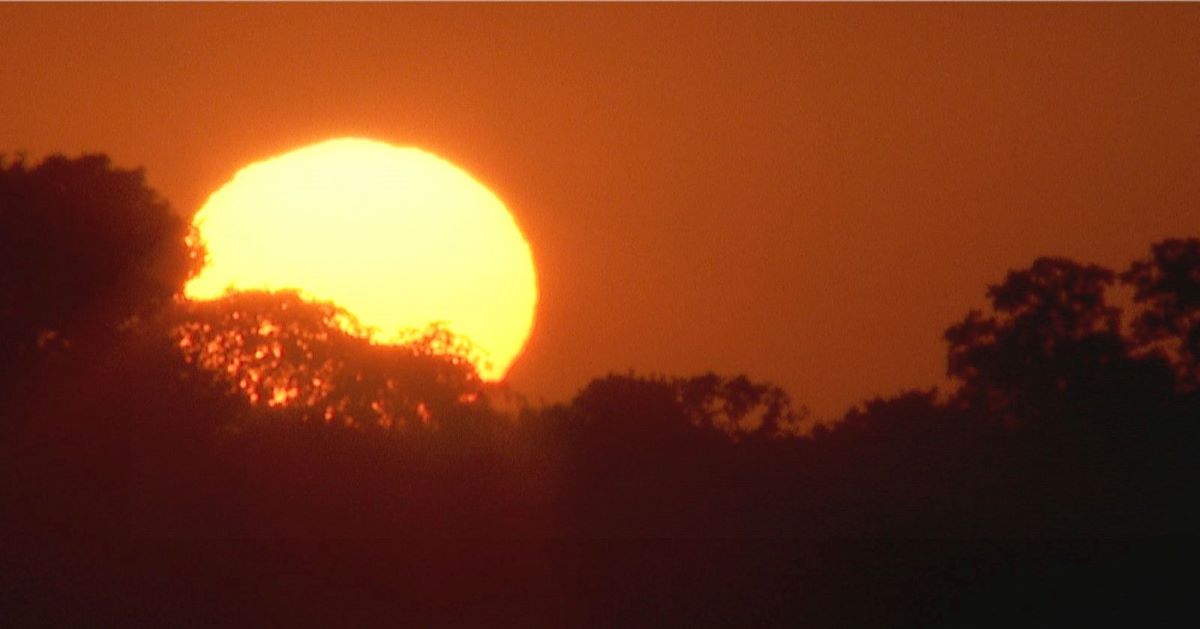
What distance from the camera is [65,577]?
1783 cm

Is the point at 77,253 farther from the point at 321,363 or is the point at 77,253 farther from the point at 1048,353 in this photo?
the point at 1048,353

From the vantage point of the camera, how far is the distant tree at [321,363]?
34.7 meters

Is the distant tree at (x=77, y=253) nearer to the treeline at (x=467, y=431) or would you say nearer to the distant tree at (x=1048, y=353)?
the treeline at (x=467, y=431)

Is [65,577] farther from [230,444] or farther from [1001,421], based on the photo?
[1001,421]

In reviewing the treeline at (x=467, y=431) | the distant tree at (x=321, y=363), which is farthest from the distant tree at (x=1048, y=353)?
the distant tree at (x=321, y=363)

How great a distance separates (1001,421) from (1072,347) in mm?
2587

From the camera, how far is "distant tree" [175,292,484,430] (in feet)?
114

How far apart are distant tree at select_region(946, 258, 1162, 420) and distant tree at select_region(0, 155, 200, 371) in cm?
1328

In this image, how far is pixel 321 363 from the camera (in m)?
39.4

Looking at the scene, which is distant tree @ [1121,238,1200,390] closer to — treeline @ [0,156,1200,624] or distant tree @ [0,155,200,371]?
treeline @ [0,156,1200,624]

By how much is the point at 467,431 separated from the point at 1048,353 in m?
9.44

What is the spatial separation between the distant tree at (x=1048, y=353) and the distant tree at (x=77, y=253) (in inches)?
523

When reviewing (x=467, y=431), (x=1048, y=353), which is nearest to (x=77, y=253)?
(x=467, y=431)

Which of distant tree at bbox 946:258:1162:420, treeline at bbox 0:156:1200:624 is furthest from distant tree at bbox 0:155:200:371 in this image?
distant tree at bbox 946:258:1162:420
